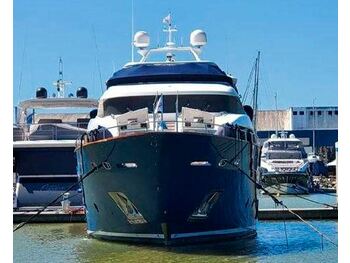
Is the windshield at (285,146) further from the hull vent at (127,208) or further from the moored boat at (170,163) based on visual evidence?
the hull vent at (127,208)

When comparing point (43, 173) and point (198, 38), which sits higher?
point (198, 38)

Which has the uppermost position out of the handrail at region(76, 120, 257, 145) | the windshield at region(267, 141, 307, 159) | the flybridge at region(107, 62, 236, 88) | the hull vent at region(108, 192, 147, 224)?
the flybridge at region(107, 62, 236, 88)

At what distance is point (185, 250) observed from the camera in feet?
48.6

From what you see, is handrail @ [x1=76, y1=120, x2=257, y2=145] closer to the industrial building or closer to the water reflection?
the water reflection

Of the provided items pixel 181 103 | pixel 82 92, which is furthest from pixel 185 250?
pixel 82 92

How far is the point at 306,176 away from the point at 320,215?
67.2 feet

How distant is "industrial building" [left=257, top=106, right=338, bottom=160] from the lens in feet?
235

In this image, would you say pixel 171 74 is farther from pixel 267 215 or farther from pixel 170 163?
pixel 267 215

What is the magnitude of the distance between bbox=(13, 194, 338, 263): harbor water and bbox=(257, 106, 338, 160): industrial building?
52.3m

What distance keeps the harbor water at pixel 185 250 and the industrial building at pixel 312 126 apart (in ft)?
172

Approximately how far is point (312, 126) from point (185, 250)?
199ft

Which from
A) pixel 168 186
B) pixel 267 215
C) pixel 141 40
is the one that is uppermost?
pixel 141 40

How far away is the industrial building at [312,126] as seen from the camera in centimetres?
7169

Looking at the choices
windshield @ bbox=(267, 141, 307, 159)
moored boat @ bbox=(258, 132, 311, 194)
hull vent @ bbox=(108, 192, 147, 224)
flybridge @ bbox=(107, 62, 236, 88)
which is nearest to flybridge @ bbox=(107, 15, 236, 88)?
flybridge @ bbox=(107, 62, 236, 88)
